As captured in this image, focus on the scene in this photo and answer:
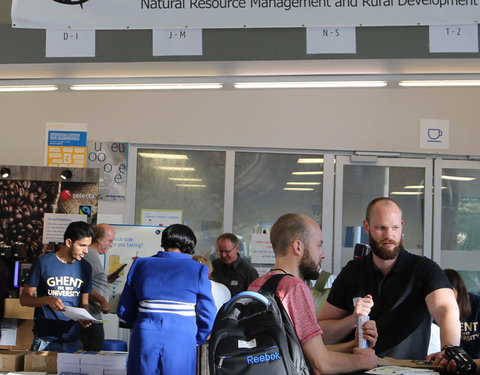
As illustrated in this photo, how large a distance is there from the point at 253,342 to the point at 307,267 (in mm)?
585

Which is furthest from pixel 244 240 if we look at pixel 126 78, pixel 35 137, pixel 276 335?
pixel 276 335

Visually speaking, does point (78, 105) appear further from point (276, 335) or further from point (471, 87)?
point (276, 335)

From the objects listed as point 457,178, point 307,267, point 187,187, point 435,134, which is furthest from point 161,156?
point 307,267

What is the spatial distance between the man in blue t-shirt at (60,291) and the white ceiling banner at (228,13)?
1.37m

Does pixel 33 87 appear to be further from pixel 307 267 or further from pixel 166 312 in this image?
pixel 307 267

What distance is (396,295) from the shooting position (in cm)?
263

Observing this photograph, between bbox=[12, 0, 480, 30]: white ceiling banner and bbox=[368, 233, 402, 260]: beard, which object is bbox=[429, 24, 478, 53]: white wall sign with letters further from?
bbox=[368, 233, 402, 260]: beard

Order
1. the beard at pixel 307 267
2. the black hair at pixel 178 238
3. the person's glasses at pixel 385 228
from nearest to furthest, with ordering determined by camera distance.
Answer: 1. the beard at pixel 307 267
2. the person's glasses at pixel 385 228
3. the black hair at pixel 178 238

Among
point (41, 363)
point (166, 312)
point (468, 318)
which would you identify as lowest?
point (41, 363)

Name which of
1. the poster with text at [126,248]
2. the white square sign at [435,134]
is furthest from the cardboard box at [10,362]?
the white square sign at [435,134]

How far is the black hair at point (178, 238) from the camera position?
3.59m

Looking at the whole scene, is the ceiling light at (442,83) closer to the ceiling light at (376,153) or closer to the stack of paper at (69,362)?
the ceiling light at (376,153)

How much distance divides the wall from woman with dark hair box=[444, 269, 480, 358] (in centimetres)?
231

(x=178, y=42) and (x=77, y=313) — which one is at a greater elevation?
(x=178, y=42)
